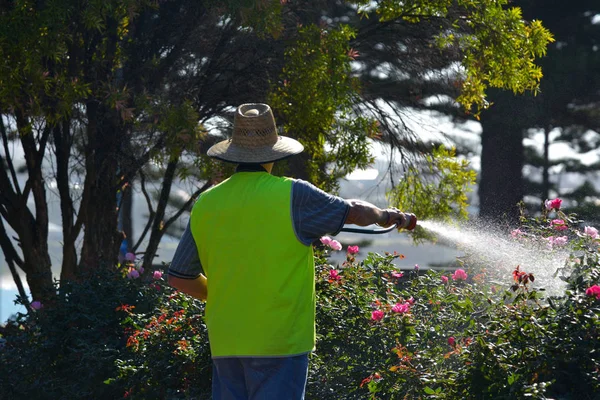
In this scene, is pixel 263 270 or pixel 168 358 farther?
pixel 168 358

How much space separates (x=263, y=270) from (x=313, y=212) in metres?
0.27

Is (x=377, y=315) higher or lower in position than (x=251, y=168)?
lower

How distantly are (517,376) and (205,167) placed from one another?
520cm

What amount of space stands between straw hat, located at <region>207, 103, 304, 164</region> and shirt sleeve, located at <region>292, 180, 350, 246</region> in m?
0.22

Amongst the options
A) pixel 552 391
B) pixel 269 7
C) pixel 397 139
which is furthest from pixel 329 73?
Result: pixel 552 391

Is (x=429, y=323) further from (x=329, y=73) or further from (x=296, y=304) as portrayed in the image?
(x=329, y=73)

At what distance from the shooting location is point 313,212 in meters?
3.35

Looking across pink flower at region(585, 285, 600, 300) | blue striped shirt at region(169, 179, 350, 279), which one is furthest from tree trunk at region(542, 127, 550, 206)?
blue striped shirt at region(169, 179, 350, 279)

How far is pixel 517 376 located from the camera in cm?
375

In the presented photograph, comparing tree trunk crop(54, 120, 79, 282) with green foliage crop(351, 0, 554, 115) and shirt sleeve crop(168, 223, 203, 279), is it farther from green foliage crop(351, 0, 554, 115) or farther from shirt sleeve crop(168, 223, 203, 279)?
shirt sleeve crop(168, 223, 203, 279)

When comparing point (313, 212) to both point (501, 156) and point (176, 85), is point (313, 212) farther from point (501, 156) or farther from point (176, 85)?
point (501, 156)

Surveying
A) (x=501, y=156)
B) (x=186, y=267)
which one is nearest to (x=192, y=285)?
(x=186, y=267)

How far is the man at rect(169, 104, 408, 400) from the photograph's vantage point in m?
3.33

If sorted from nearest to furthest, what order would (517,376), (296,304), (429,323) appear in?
(296,304) → (517,376) → (429,323)
